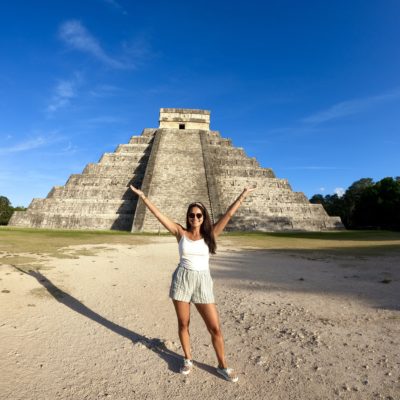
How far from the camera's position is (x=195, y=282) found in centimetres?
290

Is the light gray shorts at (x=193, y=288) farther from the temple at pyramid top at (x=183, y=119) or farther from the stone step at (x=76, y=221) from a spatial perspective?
the temple at pyramid top at (x=183, y=119)

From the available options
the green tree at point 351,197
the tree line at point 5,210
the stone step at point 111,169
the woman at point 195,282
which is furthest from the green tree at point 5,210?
the green tree at point 351,197

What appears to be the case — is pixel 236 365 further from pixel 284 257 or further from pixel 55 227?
pixel 55 227

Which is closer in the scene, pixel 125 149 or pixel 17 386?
pixel 17 386

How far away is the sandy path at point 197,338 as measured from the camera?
254 centimetres

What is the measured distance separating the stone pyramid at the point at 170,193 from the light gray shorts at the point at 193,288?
16.9 m

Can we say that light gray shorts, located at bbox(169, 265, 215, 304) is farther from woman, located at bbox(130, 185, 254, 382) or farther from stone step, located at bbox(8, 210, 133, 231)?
stone step, located at bbox(8, 210, 133, 231)

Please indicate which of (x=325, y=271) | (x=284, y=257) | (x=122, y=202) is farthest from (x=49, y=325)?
(x=122, y=202)

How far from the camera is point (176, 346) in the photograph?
3346 mm

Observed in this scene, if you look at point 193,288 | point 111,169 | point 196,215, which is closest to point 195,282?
point 193,288

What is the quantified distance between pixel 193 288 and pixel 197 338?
1018 millimetres

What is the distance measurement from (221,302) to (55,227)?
20.1 metres

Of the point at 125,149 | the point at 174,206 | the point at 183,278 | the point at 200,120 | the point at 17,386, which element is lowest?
the point at 17,386

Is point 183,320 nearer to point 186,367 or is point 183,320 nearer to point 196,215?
point 186,367
